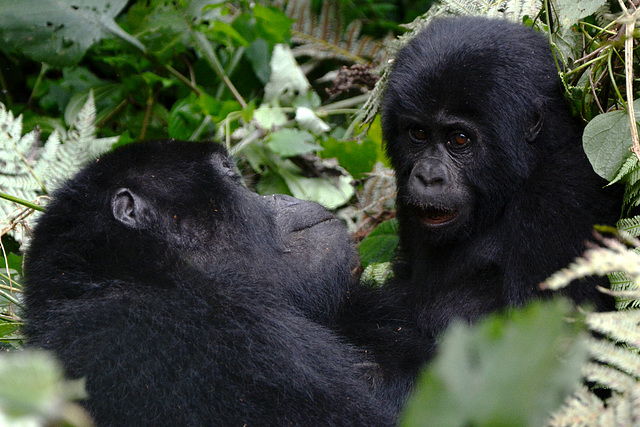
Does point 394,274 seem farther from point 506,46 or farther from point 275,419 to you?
point 275,419

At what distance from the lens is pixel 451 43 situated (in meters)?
2.76

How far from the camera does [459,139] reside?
2713 mm

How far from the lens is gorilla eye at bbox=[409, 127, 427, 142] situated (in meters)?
2.81

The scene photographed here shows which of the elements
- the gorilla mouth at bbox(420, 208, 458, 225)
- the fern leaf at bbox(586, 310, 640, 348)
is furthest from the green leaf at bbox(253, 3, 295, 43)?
the fern leaf at bbox(586, 310, 640, 348)

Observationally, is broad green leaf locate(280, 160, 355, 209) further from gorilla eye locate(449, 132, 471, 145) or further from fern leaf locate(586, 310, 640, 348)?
fern leaf locate(586, 310, 640, 348)

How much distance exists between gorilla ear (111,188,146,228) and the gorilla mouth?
1160 mm

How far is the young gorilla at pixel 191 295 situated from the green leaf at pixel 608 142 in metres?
1.00

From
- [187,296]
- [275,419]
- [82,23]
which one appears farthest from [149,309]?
[82,23]

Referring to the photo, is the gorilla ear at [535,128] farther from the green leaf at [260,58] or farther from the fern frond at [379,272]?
the green leaf at [260,58]

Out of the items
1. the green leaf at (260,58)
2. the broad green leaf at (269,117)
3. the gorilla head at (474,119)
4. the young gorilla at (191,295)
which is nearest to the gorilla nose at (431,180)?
the gorilla head at (474,119)

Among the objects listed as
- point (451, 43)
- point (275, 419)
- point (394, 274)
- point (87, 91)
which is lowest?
point (87, 91)

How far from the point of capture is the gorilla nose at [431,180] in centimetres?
266

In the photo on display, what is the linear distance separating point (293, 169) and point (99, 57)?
5.77ft

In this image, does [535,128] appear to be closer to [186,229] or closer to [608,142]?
[608,142]
